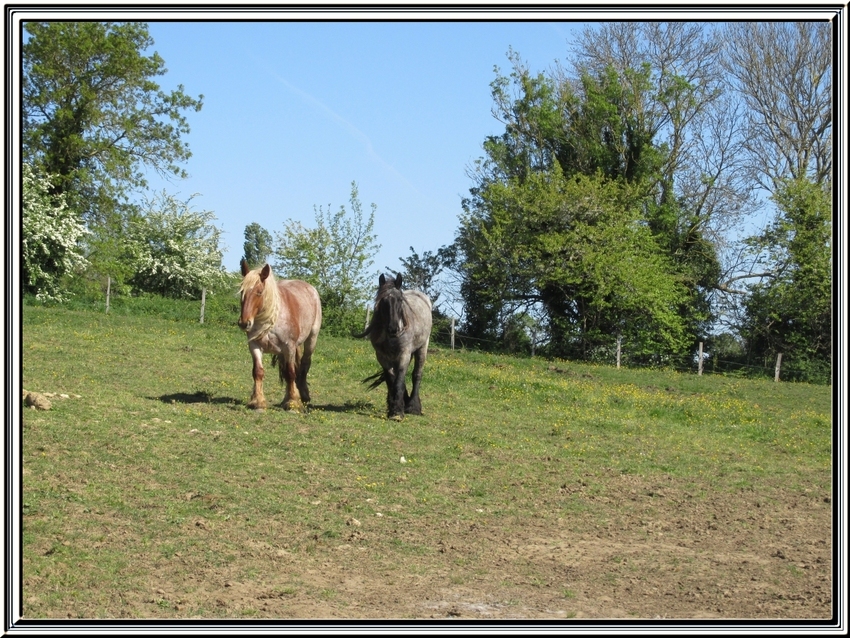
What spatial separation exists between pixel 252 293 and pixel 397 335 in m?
2.26

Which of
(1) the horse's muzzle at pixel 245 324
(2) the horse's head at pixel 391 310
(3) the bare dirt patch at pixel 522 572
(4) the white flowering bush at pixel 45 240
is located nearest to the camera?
(3) the bare dirt patch at pixel 522 572

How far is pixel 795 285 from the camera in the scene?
35.1 m

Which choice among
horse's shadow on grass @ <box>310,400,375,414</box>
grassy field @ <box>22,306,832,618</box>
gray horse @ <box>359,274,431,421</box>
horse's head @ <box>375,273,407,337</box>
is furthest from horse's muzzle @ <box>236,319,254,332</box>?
horse's shadow on grass @ <box>310,400,375,414</box>

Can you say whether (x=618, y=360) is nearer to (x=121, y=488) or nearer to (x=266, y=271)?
(x=266, y=271)

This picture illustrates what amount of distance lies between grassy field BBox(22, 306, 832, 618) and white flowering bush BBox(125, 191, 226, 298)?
2384cm

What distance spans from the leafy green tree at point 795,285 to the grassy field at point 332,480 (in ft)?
54.7

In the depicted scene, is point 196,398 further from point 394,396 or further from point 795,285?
point 795,285

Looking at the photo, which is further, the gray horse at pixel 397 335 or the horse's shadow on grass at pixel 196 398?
the horse's shadow on grass at pixel 196 398

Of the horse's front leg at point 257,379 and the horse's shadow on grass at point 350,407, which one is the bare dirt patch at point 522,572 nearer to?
the horse's front leg at point 257,379

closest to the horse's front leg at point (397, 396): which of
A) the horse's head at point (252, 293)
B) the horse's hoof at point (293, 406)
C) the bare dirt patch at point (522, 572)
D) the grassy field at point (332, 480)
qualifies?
the grassy field at point (332, 480)

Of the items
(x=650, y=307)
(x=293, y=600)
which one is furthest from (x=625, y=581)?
(x=650, y=307)

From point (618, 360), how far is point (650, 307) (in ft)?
15.1

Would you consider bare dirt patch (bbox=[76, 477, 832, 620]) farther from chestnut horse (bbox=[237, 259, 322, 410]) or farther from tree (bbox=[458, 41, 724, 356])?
tree (bbox=[458, 41, 724, 356])

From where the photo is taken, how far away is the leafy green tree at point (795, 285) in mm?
34375
